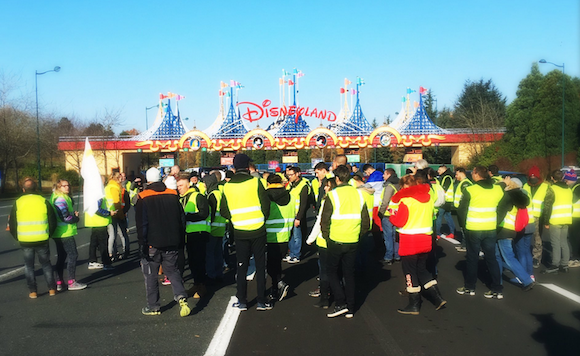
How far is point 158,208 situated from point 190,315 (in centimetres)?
146

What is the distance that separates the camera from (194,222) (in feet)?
26.3

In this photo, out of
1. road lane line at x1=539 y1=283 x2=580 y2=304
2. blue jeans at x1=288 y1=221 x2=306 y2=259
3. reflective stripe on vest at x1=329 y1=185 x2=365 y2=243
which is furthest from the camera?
blue jeans at x1=288 y1=221 x2=306 y2=259

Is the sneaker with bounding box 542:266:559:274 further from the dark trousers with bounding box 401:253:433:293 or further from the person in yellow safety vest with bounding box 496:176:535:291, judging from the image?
the dark trousers with bounding box 401:253:433:293

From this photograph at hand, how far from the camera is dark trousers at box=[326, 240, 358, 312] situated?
6766 millimetres

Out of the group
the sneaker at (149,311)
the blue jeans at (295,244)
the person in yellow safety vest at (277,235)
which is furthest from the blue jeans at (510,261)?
the sneaker at (149,311)

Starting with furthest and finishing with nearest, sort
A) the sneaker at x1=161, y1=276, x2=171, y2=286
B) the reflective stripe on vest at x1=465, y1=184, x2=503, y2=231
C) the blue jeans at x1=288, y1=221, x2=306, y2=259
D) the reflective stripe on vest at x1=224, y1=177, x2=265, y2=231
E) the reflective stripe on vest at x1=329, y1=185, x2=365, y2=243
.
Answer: the blue jeans at x1=288, y1=221, x2=306, y2=259 < the sneaker at x1=161, y1=276, x2=171, y2=286 < the reflective stripe on vest at x1=465, y1=184, x2=503, y2=231 < the reflective stripe on vest at x1=224, y1=177, x2=265, y2=231 < the reflective stripe on vest at x1=329, y1=185, x2=365, y2=243

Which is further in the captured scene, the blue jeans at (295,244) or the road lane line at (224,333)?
the blue jeans at (295,244)

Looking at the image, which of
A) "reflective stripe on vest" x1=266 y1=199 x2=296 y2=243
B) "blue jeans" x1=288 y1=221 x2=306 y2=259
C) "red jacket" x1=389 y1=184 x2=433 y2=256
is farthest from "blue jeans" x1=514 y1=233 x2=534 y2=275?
"blue jeans" x1=288 y1=221 x2=306 y2=259

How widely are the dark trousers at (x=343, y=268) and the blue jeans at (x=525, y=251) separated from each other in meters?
3.43

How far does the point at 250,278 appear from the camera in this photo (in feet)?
→ 30.1

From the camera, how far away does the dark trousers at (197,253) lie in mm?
7982

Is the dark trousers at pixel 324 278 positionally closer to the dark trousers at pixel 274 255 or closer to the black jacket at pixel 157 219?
the dark trousers at pixel 274 255

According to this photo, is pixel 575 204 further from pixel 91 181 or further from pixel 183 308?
pixel 91 181

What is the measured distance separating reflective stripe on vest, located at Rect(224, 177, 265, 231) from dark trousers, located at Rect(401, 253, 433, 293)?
199 centimetres
